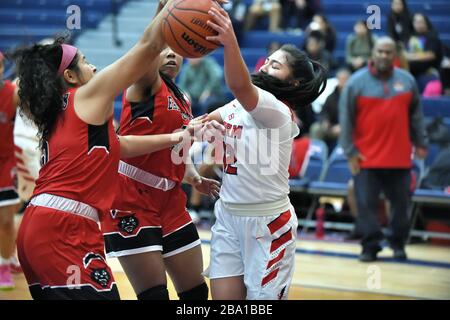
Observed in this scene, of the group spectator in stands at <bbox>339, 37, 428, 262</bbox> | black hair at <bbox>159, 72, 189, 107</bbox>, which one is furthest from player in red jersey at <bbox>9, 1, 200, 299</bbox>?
spectator in stands at <bbox>339, 37, 428, 262</bbox>

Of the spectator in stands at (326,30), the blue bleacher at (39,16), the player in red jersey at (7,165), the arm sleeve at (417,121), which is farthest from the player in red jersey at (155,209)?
the blue bleacher at (39,16)

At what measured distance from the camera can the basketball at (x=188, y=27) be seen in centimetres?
374

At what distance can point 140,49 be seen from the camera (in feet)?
12.7

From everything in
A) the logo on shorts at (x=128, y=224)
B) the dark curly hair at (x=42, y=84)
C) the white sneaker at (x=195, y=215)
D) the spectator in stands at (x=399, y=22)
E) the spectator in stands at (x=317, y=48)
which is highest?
the dark curly hair at (x=42, y=84)

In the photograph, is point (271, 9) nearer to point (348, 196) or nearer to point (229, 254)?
point (348, 196)

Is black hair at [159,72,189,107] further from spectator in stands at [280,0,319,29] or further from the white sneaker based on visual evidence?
spectator in stands at [280,0,319,29]

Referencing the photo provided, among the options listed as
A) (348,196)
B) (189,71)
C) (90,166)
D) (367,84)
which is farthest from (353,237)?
(90,166)

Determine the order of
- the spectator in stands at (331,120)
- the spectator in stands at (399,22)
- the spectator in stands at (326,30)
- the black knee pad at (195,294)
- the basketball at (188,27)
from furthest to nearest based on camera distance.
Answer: the spectator in stands at (326,30) < the spectator in stands at (399,22) < the spectator in stands at (331,120) < the black knee pad at (195,294) < the basketball at (188,27)

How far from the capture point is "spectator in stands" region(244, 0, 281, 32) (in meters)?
14.6

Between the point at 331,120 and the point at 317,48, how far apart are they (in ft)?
4.78

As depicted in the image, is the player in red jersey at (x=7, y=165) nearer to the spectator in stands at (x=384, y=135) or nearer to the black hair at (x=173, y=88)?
the black hair at (x=173, y=88)

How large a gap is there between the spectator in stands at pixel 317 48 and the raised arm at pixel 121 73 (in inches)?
337

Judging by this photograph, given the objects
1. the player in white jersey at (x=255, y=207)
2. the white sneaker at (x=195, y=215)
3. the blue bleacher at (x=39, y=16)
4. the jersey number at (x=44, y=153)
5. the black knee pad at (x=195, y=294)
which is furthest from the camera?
the blue bleacher at (x=39, y=16)
